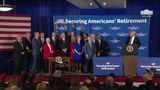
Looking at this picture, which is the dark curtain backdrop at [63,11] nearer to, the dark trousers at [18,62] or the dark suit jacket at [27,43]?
the dark suit jacket at [27,43]

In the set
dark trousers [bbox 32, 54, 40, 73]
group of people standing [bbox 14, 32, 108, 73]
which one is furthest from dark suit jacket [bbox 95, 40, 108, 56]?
dark trousers [bbox 32, 54, 40, 73]

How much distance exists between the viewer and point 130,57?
1477 cm

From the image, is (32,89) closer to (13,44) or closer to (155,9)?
(13,44)

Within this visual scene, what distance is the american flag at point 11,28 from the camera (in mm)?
18484

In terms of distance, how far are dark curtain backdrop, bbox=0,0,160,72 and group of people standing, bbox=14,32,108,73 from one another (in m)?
3.15

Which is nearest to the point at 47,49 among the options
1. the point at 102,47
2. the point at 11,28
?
the point at 102,47

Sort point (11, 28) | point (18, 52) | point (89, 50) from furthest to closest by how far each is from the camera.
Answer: point (11, 28)
point (18, 52)
point (89, 50)

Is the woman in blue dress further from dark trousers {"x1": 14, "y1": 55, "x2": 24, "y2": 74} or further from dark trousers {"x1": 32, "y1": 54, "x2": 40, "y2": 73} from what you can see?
dark trousers {"x1": 14, "y1": 55, "x2": 24, "y2": 74}

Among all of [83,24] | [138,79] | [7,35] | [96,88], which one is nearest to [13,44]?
[7,35]

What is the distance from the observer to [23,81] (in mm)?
10352

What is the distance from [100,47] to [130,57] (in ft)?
10.6

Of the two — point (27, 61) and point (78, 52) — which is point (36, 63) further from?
point (78, 52)

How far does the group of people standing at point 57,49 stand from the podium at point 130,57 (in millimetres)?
2175

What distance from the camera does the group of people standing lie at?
55.2ft
